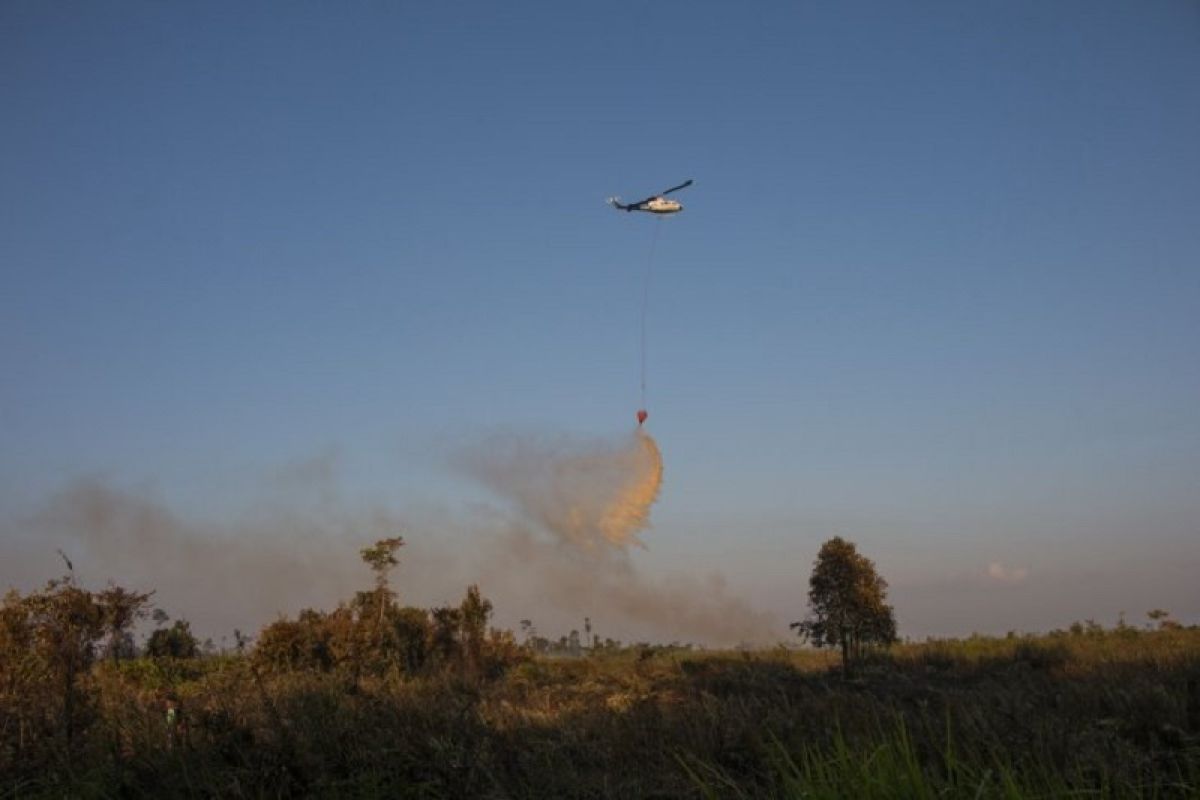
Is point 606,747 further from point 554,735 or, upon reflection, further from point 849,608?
point 849,608

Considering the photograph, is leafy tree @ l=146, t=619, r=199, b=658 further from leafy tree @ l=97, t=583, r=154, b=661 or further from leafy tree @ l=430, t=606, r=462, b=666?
leafy tree @ l=97, t=583, r=154, b=661

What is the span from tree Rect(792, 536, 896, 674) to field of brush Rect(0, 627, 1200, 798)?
9370 millimetres

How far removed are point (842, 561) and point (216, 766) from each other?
2168 cm

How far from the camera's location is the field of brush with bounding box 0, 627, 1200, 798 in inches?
222

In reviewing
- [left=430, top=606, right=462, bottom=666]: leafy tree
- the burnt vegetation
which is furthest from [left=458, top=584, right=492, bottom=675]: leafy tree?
the burnt vegetation

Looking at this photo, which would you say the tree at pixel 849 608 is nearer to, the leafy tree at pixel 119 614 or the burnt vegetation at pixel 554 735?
the burnt vegetation at pixel 554 735

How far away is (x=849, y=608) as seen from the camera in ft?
87.9

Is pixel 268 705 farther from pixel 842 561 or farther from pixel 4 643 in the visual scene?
pixel 842 561

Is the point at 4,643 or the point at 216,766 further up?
the point at 4,643

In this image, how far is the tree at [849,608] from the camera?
26.8 meters

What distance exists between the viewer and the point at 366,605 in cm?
3105

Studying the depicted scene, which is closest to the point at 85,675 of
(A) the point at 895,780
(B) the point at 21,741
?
(B) the point at 21,741

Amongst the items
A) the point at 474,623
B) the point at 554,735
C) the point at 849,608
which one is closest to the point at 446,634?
the point at 474,623

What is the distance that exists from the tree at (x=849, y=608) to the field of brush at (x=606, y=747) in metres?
9.37
